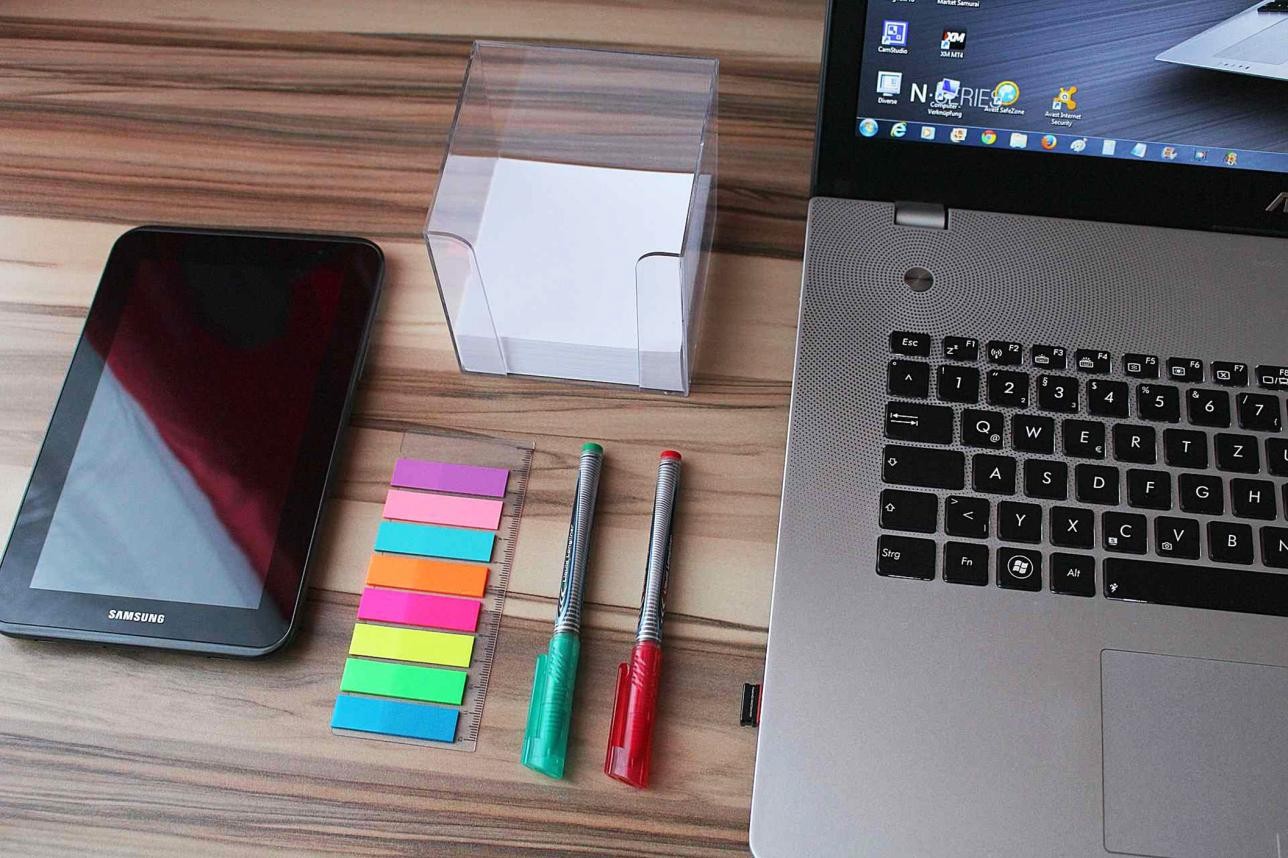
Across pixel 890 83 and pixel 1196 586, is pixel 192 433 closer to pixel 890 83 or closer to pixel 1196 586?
pixel 890 83

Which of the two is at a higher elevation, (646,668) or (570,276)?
(570,276)

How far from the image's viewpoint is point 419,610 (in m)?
0.54

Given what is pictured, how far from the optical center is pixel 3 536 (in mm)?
566

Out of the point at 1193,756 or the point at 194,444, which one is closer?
the point at 1193,756

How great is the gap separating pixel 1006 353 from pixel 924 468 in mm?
86

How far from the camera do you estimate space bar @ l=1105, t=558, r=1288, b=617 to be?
0.49m

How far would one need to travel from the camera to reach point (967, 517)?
0.51 m

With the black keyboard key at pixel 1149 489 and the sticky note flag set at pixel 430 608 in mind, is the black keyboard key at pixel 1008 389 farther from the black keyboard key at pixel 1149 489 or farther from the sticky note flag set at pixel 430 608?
the sticky note flag set at pixel 430 608

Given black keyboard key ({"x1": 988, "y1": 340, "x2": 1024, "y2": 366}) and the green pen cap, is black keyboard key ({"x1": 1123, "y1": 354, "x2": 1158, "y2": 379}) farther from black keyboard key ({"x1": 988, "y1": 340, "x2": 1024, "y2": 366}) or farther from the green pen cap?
the green pen cap

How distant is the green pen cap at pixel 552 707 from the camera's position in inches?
19.3

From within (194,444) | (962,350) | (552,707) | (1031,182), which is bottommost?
(552,707)

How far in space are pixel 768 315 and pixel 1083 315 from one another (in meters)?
0.18

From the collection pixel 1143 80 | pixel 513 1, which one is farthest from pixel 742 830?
pixel 513 1

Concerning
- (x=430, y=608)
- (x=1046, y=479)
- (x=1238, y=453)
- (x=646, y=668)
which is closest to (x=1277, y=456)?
(x=1238, y=453)
